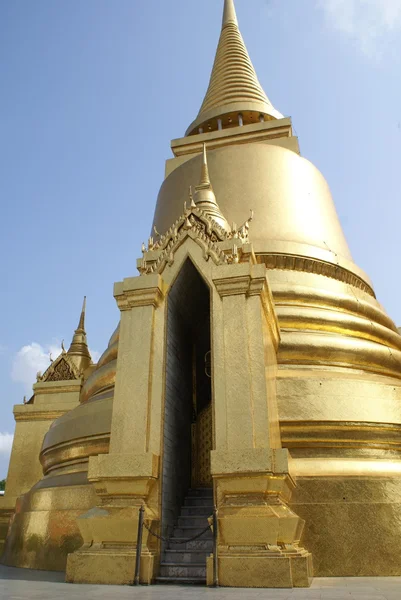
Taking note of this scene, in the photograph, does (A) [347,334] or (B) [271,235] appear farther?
(B) [271,235]

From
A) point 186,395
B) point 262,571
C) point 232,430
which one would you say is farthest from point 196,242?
point 262,571

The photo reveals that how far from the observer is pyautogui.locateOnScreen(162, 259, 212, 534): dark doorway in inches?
231

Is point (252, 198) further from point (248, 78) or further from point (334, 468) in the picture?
point (248, 78)

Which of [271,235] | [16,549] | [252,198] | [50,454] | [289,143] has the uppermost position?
[289,143]

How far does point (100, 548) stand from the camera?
487cm

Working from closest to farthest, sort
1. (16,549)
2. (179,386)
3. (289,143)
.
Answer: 1. (179,386)
2. (16,549)
3. (289,143)

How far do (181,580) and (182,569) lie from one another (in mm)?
252

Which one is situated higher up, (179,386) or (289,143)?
(289,143)

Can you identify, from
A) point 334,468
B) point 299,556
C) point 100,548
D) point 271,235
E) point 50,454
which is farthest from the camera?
point 271,235

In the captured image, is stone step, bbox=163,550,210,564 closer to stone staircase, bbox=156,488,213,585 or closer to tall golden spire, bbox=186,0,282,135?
stone staircase, bbox=156,488,213,585

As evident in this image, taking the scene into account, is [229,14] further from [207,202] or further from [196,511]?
[196,511]

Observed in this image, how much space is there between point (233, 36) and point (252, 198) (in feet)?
40.5

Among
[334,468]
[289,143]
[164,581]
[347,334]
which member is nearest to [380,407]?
[334,468]

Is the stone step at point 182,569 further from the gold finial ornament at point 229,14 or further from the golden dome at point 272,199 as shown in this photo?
the gold finial ornament at point 229,14
